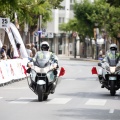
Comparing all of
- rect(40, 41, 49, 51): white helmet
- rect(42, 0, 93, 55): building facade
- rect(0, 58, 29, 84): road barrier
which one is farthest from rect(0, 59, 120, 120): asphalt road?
rect(42, 0, 93, 55): building facade

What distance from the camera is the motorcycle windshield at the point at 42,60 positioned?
2198 centimetres

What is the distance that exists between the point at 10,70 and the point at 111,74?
8.89m

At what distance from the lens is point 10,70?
32500mm

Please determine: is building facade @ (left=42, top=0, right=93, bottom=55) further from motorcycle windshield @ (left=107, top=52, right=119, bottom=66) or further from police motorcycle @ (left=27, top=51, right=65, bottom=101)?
police motorcycle @ (left=27, top=51, right=65, bottom=101)

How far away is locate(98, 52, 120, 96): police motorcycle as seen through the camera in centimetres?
2458

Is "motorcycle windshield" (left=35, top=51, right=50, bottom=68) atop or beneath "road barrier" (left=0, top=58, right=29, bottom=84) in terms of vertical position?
→ atop

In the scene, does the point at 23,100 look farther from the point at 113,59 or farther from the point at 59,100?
the point at 113,59

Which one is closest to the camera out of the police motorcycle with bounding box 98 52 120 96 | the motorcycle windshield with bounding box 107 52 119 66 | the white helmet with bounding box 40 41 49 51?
the white helmet with bounding box 40 41 49 51

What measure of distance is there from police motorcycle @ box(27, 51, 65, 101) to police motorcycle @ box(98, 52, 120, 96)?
3.12 meters

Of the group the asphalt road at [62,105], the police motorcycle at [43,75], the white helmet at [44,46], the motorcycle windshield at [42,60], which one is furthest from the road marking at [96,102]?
the white helmet at [44,46]

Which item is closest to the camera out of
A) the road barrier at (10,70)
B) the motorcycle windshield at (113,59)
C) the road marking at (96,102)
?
the road marking at (96,102)

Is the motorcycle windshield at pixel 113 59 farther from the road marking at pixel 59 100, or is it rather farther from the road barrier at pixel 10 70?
the road barrier at pixel 10 70

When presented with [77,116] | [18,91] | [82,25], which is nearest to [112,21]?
[82,25]

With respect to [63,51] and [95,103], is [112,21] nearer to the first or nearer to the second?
[63,51]
